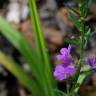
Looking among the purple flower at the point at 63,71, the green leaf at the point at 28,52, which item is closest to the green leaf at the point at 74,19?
the purple flower at the point at 63,71

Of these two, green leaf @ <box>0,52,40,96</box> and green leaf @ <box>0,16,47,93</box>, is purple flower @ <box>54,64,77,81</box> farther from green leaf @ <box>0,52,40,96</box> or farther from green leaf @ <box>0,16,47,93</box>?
green leaf @ <box>0,52,40,96</box>

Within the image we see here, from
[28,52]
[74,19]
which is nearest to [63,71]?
[74,19]

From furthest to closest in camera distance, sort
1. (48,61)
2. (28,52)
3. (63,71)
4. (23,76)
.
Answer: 1. (23,76)
2. (28,52)
3. (48,61)
4. (63,71)

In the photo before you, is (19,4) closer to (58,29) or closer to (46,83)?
(58,29)

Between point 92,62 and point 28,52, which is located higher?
point 92,62

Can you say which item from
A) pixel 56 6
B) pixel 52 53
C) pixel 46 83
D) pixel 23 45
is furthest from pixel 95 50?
pixel 46 83

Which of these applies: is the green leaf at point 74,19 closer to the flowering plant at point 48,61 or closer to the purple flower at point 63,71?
the flowering plant at point 48,61

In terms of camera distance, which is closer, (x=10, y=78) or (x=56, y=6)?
(x=10, y=78)

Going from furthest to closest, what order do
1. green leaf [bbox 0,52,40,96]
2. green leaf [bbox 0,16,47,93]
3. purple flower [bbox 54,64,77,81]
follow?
1. green leaf [bbox 0,52,40,96]
2. green leaf [bbox 0,16,47,93]
3. purple flower [bbox 54,64,77,81]

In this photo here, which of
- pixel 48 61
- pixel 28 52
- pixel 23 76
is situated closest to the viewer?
pixel 48 61

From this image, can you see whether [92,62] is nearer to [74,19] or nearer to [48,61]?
[74,19]

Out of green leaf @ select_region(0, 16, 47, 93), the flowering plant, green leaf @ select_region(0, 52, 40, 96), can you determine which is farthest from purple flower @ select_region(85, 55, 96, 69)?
green leaf @ select_region(0, 52, 40, 96)
